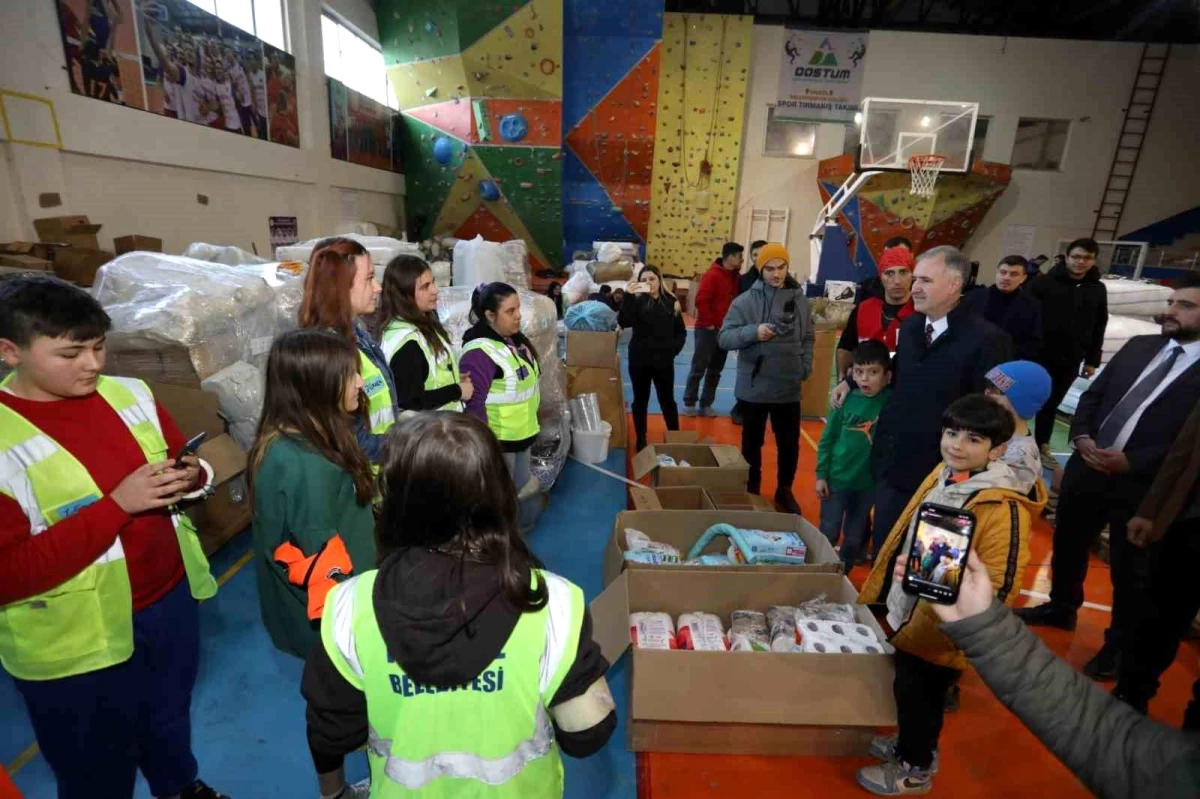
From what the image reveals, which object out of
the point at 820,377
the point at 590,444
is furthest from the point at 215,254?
the point at 820,377

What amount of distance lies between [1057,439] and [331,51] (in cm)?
994

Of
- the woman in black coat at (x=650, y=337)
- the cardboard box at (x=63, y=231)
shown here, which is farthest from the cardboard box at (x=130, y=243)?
the woman in black coat at (x=650, y=337)

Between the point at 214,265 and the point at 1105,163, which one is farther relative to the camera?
the point at 1105,163

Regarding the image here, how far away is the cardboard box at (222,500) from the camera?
271 cm

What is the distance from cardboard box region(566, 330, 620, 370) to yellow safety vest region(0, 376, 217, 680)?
11.7 ft

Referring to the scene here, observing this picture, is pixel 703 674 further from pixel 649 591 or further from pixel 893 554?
pixel 893 554

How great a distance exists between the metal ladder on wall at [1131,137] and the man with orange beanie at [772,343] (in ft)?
43.5

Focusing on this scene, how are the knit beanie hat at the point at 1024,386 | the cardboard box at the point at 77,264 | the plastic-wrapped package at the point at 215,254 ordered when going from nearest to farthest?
the knit beanie hat at the point at 1024,386 < the cardboard box at the point at 77,264 < the plastic-wrapped package at the point at 215,254

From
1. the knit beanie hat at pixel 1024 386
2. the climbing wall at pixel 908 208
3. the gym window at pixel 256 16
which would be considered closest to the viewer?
the knit beanie hat at pixel 1024 386

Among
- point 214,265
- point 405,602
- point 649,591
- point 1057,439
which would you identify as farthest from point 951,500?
point 1057,439

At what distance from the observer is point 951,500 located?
168 cm

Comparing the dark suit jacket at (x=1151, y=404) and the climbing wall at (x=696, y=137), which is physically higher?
the climbing wall at (x=696, y=137)

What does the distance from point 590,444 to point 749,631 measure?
220 centimetres

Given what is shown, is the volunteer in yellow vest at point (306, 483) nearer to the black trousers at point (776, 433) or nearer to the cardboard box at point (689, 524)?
the cardboard box at point (689, 524)
